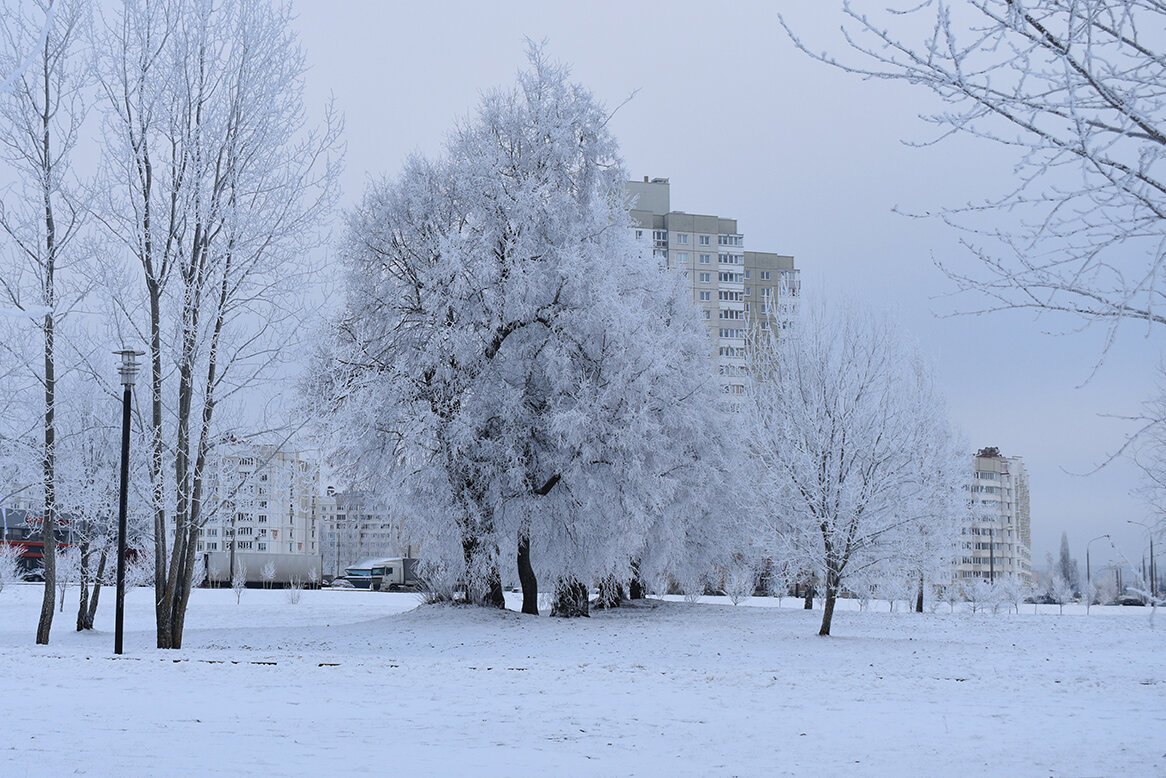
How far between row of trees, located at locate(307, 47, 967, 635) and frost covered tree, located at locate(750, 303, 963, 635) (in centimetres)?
5

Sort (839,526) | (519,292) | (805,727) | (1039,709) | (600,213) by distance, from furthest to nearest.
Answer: (600,213), (519,292), (839,526), (1039,709), (805,727)

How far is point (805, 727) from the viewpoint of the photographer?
369 inches

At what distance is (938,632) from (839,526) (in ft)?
19.2

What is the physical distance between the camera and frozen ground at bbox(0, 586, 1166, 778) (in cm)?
752

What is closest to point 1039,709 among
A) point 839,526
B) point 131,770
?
point 131,770

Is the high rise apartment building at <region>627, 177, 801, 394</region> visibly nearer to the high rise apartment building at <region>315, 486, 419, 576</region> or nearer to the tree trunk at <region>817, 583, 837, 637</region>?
the high rise apartment building at <region>315, 486, 419, 576</region>

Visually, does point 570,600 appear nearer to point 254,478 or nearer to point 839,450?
point 839,450

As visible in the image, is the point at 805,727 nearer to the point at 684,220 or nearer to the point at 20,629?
the point at 20,629

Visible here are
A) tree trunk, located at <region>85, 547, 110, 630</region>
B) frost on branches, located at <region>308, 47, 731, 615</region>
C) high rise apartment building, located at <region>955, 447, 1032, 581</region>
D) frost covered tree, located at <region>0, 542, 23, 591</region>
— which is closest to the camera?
frost on branches, located at <region>308, 47, 731, 615</region>

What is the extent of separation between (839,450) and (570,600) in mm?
8387

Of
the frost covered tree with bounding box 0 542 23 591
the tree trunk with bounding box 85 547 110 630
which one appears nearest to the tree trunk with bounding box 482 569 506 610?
the tree trunk with bounding box 85 547 110 630

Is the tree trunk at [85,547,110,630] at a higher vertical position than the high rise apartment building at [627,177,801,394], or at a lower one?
lower

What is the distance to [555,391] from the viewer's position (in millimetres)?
24094

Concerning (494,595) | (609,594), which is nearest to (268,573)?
(609,594)
